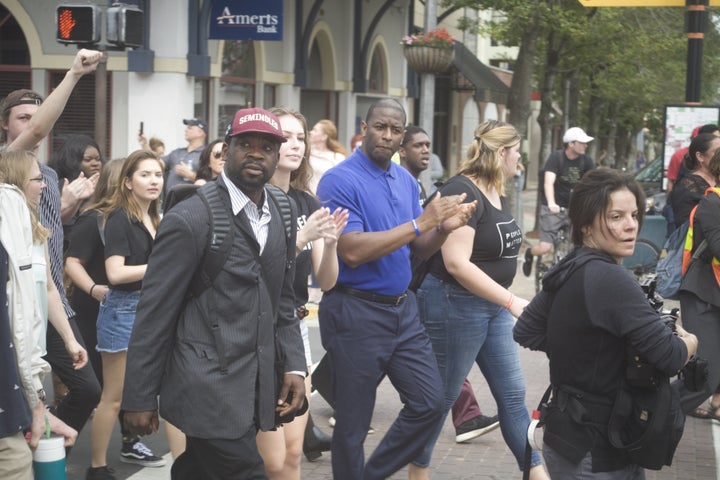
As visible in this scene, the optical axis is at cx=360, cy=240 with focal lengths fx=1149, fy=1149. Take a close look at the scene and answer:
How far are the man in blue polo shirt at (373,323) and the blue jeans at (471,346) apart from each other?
1.39 feet

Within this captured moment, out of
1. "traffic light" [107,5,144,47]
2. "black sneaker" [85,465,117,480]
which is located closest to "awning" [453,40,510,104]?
"traffic light" [107,5,144,47]

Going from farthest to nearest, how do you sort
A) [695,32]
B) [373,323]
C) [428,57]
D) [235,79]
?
[235,79] → [428,57] → [695,32] → [373,323]

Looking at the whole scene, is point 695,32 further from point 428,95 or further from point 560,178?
point 428,95

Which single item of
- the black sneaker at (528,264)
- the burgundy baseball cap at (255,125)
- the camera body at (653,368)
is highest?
the burgundy baseball cap at (255,125)

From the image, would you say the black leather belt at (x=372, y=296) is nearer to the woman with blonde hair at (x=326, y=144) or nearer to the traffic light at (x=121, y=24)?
the traffic light at (x=121, y=24)

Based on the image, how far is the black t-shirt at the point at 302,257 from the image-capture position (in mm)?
5629

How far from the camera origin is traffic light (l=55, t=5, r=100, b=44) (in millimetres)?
10656

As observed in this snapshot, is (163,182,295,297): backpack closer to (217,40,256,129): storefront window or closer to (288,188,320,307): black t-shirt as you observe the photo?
(288,188,320,307): black t-shirt

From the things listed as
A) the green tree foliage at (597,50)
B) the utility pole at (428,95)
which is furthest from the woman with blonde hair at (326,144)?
the green tree foliage at (597,50)

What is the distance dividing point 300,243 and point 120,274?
1608 mm

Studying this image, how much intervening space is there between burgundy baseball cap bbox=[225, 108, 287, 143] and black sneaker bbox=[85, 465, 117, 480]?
9.11ft

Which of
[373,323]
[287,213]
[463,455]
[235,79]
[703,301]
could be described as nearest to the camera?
[287,213]

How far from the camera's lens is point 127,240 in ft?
20.5

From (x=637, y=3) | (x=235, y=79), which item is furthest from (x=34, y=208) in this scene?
(x=235, y=79)
